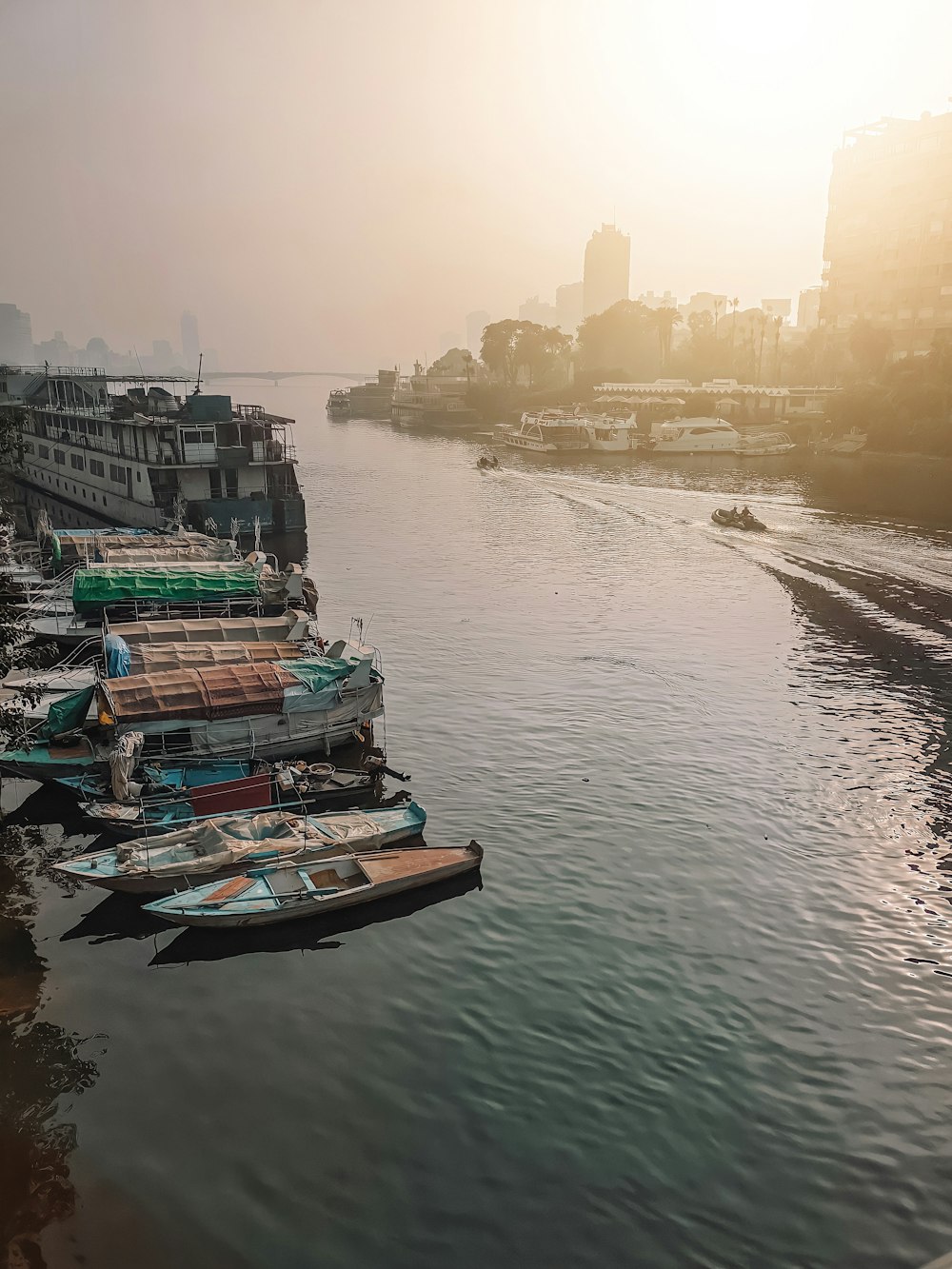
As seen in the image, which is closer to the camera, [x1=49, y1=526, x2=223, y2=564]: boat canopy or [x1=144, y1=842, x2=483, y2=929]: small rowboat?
[x1=144, y1=842, x2=483, y2=929]: small rowboat

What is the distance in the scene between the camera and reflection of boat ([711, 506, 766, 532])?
96.2 meters

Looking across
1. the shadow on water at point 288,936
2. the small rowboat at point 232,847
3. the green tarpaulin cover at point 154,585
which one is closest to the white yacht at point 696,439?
the green tarpaulin cover at point 154,585

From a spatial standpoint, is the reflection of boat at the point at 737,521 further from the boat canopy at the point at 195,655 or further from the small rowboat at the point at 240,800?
the small rowboat at the point at 240,800

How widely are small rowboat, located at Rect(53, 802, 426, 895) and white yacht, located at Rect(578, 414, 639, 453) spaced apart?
15244 cm

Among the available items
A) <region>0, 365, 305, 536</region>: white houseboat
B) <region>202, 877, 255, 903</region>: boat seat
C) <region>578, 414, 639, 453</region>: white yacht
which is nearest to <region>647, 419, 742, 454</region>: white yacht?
<region>578, 414, 639, 453</region>: white yacht

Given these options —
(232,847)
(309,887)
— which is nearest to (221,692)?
(232,847)

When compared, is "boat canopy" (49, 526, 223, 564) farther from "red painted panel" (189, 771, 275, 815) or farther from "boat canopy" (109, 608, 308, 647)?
"red painted panel" (189, 771, 275, 815)

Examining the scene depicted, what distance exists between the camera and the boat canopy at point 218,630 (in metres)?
45.3

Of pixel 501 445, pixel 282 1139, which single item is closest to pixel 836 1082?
pixel 282 1139

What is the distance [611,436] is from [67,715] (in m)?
153

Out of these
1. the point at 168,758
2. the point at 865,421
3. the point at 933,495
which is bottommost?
the point at 168,758

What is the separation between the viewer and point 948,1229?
1847cm

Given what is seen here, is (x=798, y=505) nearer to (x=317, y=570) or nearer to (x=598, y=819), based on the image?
(x=317, y=570)

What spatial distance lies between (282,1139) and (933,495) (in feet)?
394
